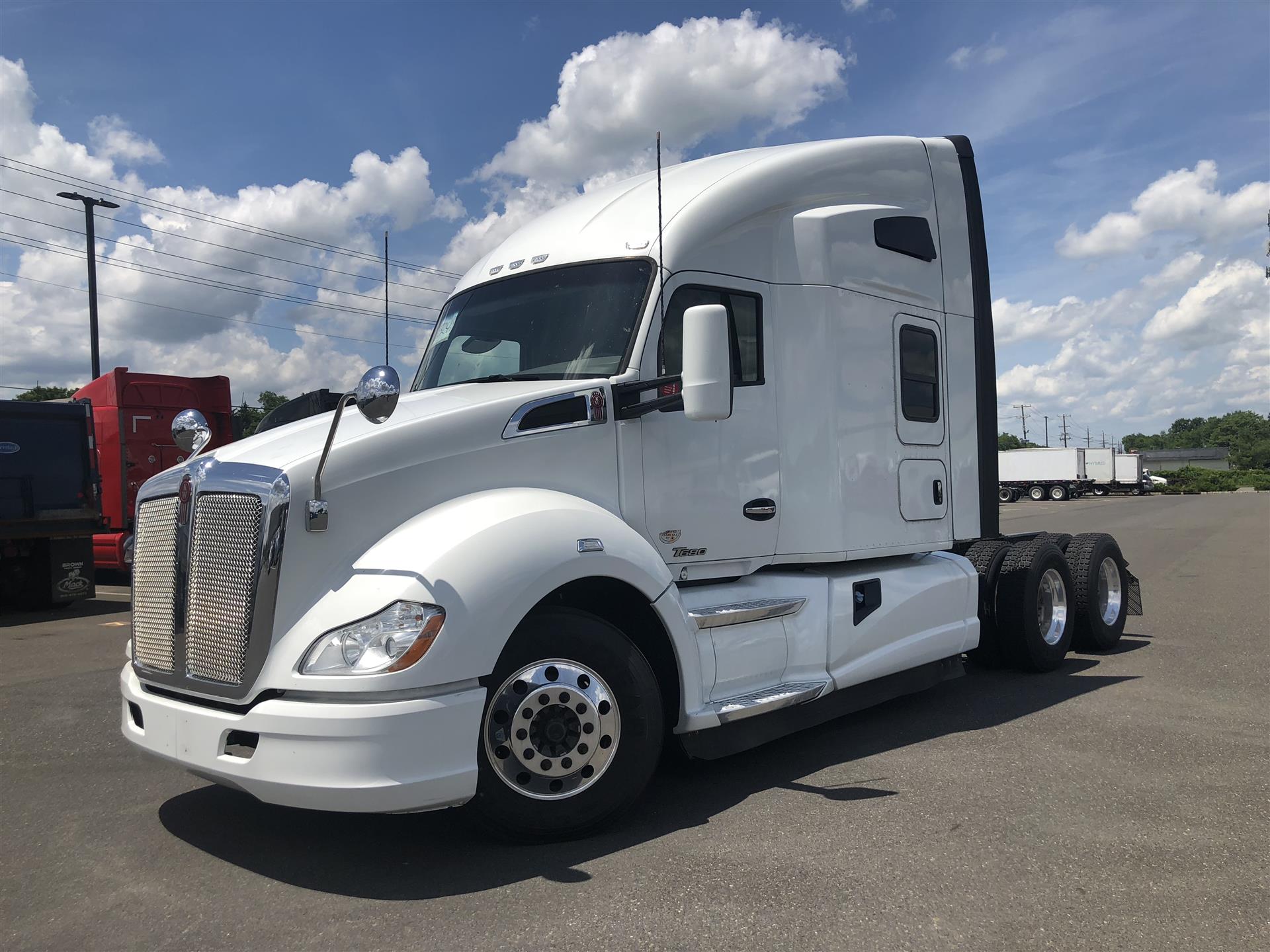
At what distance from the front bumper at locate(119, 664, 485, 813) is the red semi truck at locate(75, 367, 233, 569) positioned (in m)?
12.9

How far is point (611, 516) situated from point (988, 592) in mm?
4177

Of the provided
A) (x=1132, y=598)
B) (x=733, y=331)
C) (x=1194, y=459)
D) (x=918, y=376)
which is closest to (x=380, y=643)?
(x=733, y=331)

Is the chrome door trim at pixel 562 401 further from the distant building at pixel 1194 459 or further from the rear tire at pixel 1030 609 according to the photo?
the distant building at pixel 1194 459

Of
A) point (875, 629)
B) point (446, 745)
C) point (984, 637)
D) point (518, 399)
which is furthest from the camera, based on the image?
point (984, 637)

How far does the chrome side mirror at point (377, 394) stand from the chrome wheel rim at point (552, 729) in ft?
3.86

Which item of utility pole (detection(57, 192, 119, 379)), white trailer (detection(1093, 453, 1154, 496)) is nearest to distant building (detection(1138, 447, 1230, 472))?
white trailer (detection(1093, 453, 1154, 496))

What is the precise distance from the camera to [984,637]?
25.1ft

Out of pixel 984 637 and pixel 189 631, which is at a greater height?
pixel 189 631

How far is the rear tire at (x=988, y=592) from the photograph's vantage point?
7.52 metres

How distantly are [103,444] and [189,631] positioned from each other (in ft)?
42.5

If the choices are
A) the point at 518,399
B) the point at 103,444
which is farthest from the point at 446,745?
the point at 103,444

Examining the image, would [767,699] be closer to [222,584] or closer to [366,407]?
[366,407]

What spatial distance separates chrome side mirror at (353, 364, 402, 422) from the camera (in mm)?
3650

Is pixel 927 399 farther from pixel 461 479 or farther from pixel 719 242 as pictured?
pixel 461 479
